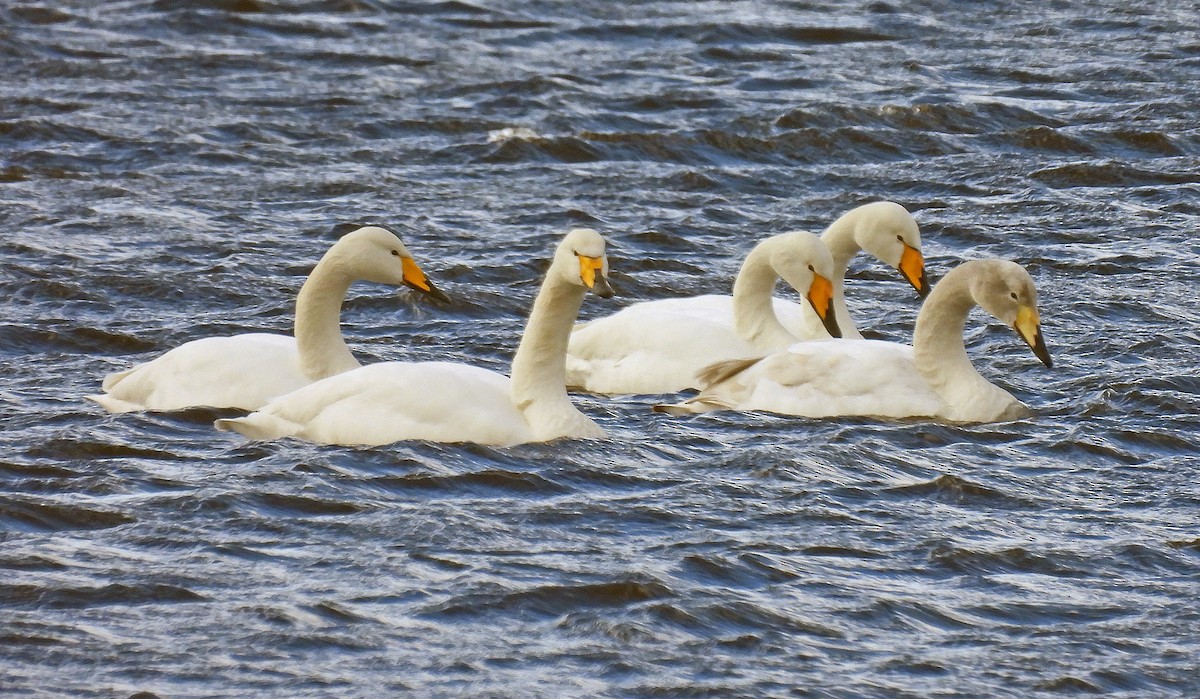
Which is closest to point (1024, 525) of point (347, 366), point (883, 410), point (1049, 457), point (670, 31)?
point (1049, 457)

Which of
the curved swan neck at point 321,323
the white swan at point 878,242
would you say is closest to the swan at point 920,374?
the white swan at point 878,242

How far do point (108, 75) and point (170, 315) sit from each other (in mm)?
7304

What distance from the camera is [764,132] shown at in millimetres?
18109

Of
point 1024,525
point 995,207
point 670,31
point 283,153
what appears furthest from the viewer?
point 670,31

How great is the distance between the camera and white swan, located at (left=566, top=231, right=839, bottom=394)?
11.8m

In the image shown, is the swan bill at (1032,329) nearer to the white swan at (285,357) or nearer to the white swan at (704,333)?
the white swan at (704,333)

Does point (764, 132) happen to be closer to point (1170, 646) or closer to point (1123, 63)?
point (1123, 63)

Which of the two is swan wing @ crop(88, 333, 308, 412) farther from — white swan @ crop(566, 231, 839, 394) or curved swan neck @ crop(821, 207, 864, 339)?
curved swan neck @ crop(821, 207, 864, 339)

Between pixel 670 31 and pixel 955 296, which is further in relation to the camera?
pixel 670 31

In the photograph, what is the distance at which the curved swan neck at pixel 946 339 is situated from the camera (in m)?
11.0

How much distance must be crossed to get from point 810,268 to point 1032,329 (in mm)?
1393

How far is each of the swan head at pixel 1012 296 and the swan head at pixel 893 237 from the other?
1.33m

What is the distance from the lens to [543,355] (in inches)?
390

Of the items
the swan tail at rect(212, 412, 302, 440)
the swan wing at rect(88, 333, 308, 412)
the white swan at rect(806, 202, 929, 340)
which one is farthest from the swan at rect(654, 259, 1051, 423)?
the swan tail at rect(212, 412, 302, 440)
